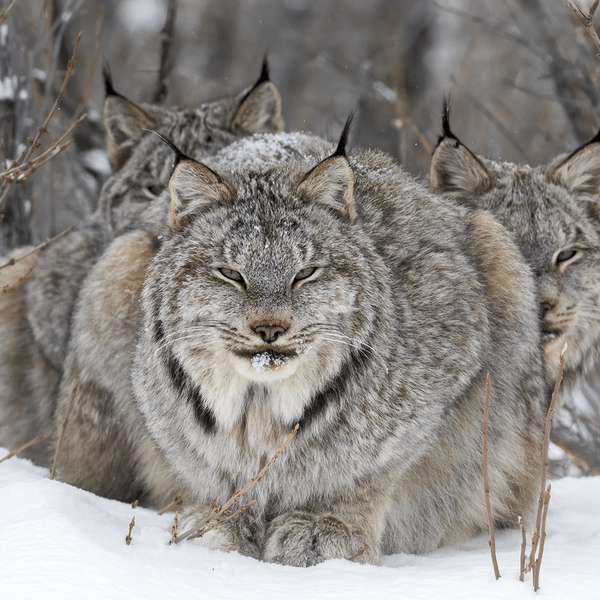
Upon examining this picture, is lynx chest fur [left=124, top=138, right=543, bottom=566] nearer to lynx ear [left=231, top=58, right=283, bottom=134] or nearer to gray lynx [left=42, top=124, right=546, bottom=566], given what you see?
gray lynx [left=42, top=124, right=546, bottom=566]

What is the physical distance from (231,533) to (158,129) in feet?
8.73

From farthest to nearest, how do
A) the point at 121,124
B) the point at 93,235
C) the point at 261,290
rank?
1. the point at 121,124
2. the point at 93,235
3. the point at 261,290

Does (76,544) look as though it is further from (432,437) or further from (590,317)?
(590,317)

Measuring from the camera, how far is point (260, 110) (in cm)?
549

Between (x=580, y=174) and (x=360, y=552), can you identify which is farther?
(x=580, y=174)

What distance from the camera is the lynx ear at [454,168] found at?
4.78m

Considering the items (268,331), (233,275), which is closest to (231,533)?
(268,331)

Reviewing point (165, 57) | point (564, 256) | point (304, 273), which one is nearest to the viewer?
point (304, 273)

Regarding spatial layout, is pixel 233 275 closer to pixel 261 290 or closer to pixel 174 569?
pixel 261 290

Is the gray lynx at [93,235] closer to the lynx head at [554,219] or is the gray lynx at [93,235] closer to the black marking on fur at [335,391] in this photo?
the lynx head at [554,219]

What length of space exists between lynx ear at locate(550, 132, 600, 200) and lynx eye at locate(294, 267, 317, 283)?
2042 millimetres

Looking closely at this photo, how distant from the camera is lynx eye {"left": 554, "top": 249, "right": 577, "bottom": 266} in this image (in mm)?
4573

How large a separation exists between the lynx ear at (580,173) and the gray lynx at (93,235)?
173cm

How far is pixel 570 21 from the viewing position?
7.39 meters
